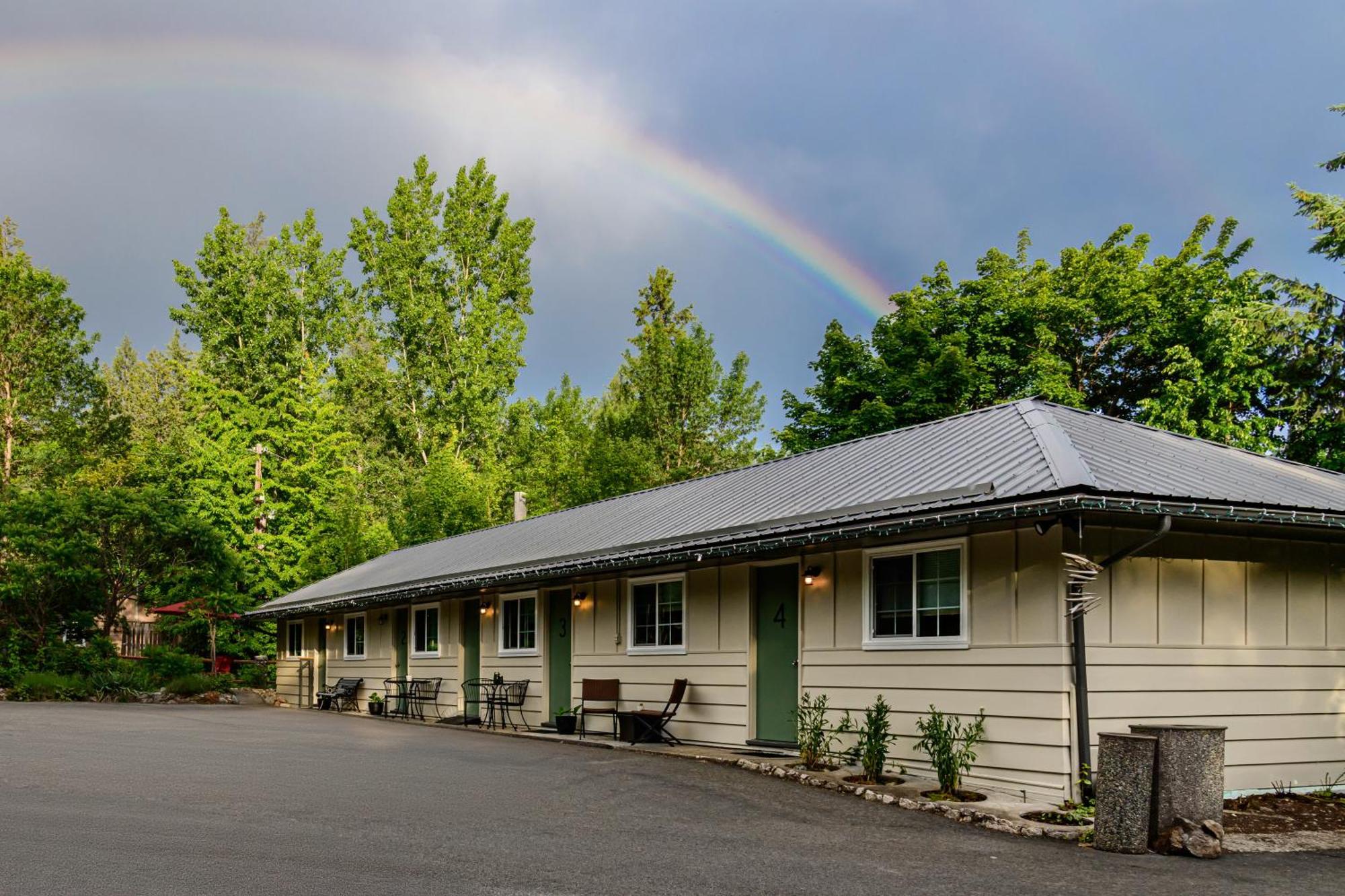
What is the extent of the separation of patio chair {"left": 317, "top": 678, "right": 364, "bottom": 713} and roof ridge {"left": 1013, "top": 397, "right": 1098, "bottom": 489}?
15.7m

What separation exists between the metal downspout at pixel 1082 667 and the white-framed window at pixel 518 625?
10044mm

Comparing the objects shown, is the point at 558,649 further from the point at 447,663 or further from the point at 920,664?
the point at 920,664

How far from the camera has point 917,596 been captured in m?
10.4

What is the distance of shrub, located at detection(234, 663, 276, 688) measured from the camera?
2984 cm

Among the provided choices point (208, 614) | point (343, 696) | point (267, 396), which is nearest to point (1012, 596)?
point (343, 696)

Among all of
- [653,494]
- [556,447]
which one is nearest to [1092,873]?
[653,494]

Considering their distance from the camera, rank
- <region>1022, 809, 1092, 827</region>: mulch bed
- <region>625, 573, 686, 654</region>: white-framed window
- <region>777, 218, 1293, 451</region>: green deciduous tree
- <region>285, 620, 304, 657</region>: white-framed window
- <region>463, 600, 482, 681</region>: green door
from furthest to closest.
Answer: <region>285, 620, 304, 657</region>: white-framed window
<region>777, 218, 1293, 451</region>: green deciduous tree
<region>463, 600, 482, 681</region>: green door
<region>625, 573, 686, 654</region>: white-framed window
<region>1022, 809, 1092, 827</region>: mulch bed

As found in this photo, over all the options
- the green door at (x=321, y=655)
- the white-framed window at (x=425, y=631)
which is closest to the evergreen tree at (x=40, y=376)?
the green door at (x=321, y=655)

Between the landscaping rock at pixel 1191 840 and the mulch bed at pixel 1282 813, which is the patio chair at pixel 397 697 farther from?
the landscaping rock at pixel 1191 840

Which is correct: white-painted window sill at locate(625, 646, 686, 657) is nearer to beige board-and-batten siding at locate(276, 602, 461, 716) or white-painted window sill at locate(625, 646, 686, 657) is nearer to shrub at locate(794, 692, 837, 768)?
shrub at locate(794, 692, 837, 768)

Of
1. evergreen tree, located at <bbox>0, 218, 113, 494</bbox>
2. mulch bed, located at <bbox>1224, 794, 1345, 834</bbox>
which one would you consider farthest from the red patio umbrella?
mulch bed, located at <bbox>1224, 794, 1345, 834</bbox>

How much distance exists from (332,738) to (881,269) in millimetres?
26196

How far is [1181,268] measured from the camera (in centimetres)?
2619

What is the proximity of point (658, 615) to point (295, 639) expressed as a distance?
16.3 metres
